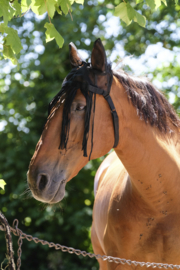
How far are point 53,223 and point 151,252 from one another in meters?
3.26

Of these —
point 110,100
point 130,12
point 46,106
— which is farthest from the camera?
point 46,106

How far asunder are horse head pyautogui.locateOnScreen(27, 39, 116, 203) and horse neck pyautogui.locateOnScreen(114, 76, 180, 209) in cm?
9

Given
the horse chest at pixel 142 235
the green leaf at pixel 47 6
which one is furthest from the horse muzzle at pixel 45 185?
the green leaf at pixel 47 6

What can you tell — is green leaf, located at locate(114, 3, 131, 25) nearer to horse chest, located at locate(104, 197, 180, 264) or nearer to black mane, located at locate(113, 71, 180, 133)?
black mane, located at locate(113, 71, 180, 133)

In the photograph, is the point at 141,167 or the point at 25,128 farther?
the point at 25,128

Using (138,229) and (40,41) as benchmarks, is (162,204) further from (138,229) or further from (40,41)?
(40,41)

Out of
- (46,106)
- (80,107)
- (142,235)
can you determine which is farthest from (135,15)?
(46,106)

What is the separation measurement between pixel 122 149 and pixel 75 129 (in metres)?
0.35

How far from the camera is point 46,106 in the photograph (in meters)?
4.76

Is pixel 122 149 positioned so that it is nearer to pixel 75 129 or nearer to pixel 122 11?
pixel 75 129

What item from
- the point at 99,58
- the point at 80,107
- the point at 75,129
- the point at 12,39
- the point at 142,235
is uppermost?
the point at 12,39

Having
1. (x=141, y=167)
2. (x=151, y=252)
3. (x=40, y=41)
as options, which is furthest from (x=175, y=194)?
(x=40, y=41)

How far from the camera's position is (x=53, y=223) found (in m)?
4.95

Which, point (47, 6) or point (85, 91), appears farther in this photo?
point (47, 6)
